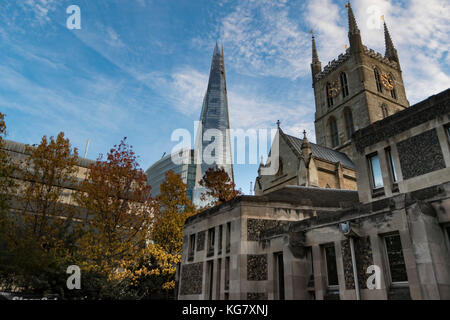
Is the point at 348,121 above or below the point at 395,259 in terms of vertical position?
above

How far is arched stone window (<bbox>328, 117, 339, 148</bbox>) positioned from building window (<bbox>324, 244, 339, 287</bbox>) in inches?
1740

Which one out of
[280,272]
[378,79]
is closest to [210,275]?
[280,272]

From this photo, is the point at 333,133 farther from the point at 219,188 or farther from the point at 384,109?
the point at 219,188

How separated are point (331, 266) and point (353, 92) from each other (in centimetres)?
4753

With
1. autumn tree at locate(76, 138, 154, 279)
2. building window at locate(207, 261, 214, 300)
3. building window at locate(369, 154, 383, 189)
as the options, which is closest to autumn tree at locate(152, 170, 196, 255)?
autumn tree at locate(76, 138, 154, 279)

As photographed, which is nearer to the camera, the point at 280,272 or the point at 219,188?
the point at 280,272

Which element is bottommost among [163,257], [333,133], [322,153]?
[163,257]

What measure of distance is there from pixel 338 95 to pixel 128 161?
44.9 metres

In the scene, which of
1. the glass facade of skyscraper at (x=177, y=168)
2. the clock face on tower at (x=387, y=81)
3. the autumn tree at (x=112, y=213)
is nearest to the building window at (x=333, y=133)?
the clock face on tower at (x=387, y=81)

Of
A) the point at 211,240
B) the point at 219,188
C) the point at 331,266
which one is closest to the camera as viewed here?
the point at 331,266

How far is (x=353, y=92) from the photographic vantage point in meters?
54.4

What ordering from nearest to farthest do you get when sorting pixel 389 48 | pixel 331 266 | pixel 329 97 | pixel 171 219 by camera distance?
pixel 331 266 → pixel 171 219 → pixel 329 97 → pixel 389 48

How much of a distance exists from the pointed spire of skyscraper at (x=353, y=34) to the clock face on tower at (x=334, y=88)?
6.23 metres
